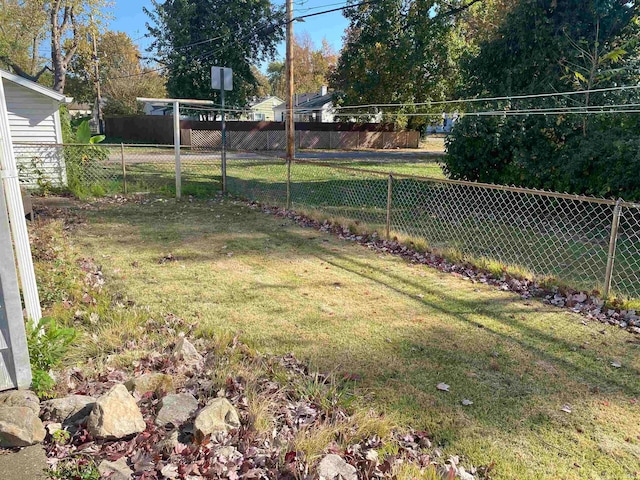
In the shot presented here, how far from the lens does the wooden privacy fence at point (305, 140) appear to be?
90.3 feet

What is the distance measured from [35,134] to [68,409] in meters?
10.8

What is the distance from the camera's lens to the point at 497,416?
9.32ft

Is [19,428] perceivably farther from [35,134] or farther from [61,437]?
[35,134]

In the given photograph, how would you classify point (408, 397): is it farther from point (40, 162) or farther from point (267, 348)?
point (40, 162)

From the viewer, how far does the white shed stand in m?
10.9

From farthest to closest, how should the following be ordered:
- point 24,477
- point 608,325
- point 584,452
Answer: point 608,325
point 584,452
point 24,477

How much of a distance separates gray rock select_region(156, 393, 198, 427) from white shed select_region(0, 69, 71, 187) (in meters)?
10.1

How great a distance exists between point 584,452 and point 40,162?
40.1 feet

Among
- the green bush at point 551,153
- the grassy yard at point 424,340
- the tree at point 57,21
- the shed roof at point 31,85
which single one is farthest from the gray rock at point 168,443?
the tree at point 57,21

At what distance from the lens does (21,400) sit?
2582 mm

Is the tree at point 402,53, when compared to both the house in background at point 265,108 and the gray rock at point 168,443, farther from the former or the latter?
the gray rock at point 168,443

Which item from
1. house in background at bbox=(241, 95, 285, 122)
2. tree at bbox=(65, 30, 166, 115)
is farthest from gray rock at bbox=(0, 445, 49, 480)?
house in background at bbox=(241, 95, 285, 122)

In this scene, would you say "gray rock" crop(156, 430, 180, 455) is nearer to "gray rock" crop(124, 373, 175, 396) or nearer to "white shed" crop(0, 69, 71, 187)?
"gray rock" crop(124, 373, 175, 396)

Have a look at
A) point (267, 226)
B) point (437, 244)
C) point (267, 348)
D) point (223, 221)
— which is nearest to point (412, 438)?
point (267, 348)
